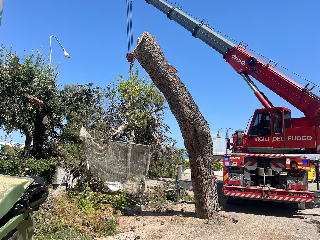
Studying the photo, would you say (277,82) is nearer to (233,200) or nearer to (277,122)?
(277,122)

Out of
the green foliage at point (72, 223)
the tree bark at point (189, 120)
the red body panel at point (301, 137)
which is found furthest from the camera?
the red body panel at point (301, 137)

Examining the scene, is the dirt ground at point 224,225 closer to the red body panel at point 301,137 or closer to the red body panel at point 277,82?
the red body panel at point 301,137

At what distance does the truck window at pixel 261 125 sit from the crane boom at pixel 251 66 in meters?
1.65

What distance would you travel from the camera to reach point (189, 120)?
21.9 ft

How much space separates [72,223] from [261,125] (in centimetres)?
659

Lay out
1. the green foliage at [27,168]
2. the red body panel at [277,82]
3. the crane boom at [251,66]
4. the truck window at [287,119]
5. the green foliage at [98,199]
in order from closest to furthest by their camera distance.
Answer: the green foliage at [98,199] → the green foliage at [27,168] → the truck window at [287,119] → the red body panel at [277,82] → the crane boom at [251,66]

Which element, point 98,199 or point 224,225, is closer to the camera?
point 224,225

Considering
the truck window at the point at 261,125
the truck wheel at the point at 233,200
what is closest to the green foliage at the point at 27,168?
the truck wheel at the point at 233,200

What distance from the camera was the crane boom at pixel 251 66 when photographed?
966cm

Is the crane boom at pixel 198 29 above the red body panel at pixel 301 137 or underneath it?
above

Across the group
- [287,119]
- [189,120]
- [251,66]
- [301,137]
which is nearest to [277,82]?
[251,66]

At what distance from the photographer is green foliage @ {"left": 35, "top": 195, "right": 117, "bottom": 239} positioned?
5.14 metres

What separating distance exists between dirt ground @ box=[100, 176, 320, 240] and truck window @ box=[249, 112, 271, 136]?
2.47 m

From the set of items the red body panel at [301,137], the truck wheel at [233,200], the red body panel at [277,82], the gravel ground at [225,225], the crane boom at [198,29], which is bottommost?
the gravel ground at [225,225]
